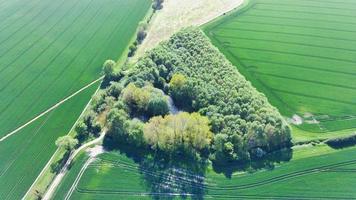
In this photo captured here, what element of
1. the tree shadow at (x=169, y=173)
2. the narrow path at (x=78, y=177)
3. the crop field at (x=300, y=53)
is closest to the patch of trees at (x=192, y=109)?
the tree shadow at (x=169, y=173)

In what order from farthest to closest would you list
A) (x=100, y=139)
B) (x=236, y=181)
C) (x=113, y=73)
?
(x=113, y=73) → (x=100, y=139) → (x=236, y=181)

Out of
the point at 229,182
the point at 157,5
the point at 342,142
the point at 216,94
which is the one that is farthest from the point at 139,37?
the point at 342,142

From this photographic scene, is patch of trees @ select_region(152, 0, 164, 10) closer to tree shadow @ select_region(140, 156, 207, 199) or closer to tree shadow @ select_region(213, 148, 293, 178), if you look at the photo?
tree shadow @ select_region(140, 156, 207, 199)

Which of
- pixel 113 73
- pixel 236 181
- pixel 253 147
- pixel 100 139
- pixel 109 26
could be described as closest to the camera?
pixel 236 181

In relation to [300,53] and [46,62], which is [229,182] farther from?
[46,62]

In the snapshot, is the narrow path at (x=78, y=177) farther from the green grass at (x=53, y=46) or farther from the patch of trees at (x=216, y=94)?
the patch of trees at (x=216, y=94)

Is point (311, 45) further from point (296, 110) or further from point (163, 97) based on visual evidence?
point (163, 97)

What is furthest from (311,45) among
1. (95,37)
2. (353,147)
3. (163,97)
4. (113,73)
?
(95,37)
